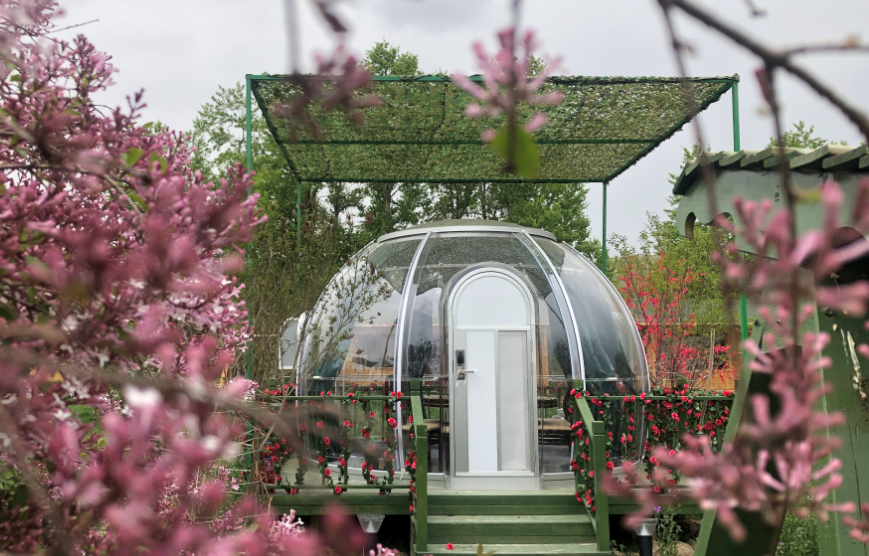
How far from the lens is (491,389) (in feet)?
25.8

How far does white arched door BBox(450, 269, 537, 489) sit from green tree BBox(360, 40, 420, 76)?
18.0 metres

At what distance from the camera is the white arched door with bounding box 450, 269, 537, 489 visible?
7742mm

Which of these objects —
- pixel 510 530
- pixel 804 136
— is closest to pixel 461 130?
pixel 510 530

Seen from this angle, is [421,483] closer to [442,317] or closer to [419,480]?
[419,480]

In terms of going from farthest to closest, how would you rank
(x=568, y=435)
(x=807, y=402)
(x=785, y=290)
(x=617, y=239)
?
1. (x=617, y=239)
2. (x=568, y=435)
3. (x=807, y=402)
4. (x=785, y=290)

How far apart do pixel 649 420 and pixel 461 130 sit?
4.17 m

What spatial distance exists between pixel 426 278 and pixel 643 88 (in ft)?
10.7

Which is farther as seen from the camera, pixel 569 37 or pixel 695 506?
pixel 695 506

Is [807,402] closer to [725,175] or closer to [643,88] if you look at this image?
[725,175]

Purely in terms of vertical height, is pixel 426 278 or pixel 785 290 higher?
pixel 426 278

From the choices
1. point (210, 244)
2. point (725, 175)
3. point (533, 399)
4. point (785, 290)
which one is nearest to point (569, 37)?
point (785, 290)

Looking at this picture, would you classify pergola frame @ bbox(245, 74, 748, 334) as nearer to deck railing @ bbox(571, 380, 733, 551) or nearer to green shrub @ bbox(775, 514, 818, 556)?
deck railing @ bbox(571, 380, 733, 551)

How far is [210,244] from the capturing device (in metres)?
1.60

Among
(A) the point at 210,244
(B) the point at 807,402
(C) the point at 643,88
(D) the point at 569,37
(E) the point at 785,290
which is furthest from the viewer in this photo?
(C) the point at 643,88
